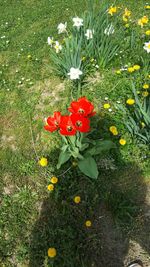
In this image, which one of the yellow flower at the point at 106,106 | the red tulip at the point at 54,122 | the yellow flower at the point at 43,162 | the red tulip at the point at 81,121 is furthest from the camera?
the yellow flower at the point at 106,106

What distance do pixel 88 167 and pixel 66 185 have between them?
0.36 meters

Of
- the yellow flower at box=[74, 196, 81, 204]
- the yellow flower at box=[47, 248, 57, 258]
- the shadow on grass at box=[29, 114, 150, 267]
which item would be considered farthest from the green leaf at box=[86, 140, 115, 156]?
the yellow flower at box=[47, 248, 57, 258]

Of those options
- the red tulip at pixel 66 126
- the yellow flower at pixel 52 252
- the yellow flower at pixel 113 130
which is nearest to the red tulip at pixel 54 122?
the red tulip at pixel 66 126

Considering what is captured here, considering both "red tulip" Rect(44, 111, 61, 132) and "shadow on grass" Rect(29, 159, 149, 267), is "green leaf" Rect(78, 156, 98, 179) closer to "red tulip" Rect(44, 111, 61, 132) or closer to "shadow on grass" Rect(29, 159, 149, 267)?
"shadow on grass" Rect(29, 159, 149, 267)

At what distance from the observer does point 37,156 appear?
9.37 ft

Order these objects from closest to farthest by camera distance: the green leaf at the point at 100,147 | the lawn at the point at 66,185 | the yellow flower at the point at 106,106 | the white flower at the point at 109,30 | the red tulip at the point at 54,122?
the red tulip at the point at 54,122 → the lawn at the point at 66,185 → the green leaf at the point at 100,147 → the yellow flower at the point at 106,106 → the white flower at the point at 109,30

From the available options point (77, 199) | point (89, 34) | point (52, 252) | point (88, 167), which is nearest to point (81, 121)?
point (88, 167)

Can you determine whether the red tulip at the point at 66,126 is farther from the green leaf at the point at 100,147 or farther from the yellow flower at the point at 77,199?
the yellow flower at the point at 77,199

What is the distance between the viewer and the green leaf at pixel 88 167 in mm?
2324

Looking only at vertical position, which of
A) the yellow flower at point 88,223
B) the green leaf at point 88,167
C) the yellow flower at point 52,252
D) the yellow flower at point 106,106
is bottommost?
the yellow flower at point 52,252

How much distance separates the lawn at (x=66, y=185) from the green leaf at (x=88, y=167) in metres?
0.23

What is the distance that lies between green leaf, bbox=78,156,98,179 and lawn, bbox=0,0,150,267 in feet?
0.75

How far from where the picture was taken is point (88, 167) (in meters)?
2.35

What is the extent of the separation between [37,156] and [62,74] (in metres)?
1.27
